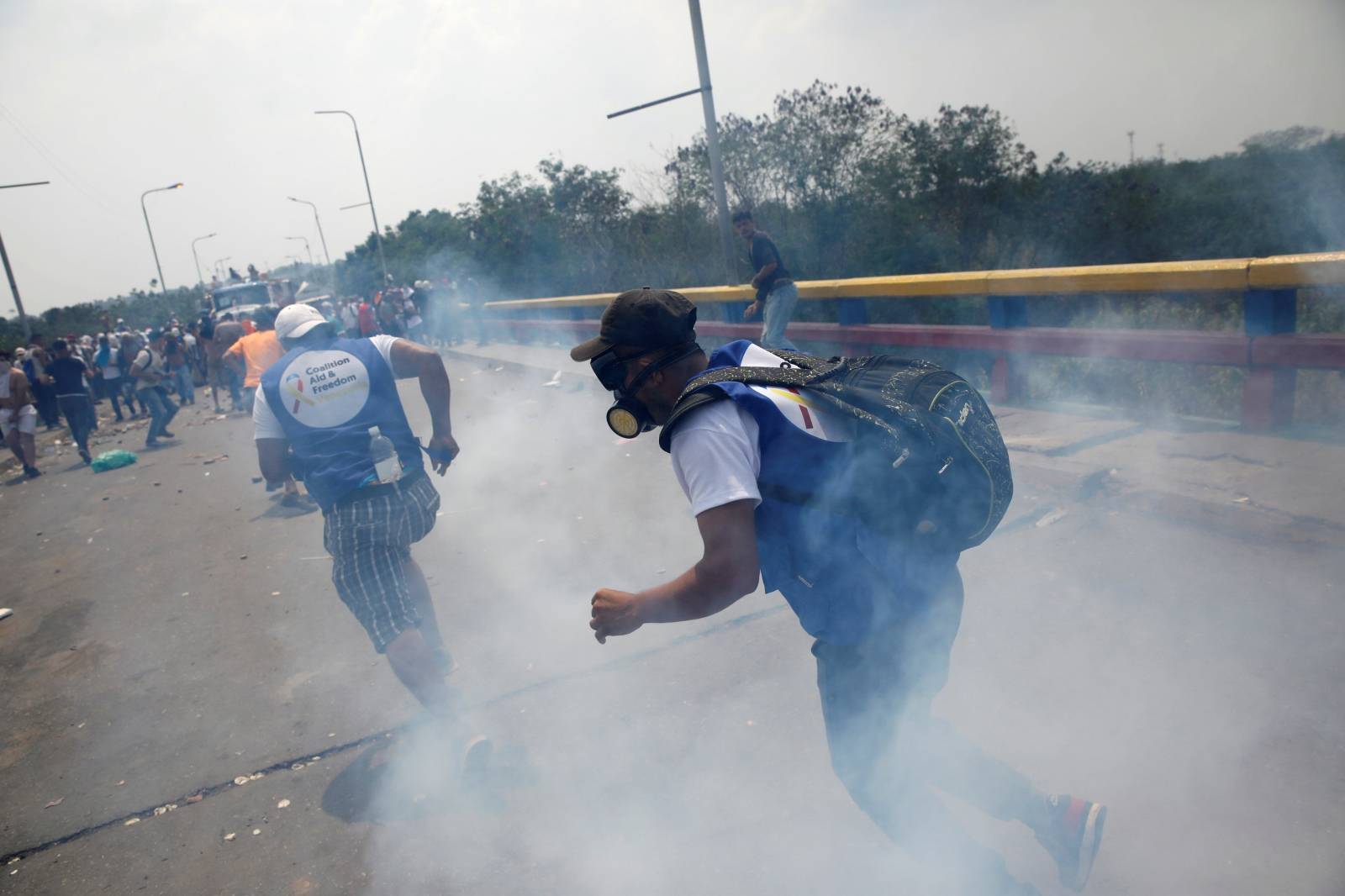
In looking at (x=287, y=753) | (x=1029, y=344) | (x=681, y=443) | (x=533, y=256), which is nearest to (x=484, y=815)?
(x=287, y=753)

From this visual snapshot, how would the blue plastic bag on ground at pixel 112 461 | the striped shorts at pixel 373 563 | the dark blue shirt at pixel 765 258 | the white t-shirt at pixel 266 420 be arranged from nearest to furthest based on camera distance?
A: the striped shorts at pixel 373 563
the white t-shirt at pixel 266 420
the dark blue shirt at pixel 765 258
the blue plastic bag on ground at pixel 112 461

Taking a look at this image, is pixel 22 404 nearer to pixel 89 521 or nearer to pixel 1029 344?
pixel 89 521

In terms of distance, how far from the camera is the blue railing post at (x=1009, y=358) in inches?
268

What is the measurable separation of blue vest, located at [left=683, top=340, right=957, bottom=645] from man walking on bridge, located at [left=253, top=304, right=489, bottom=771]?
1.76m

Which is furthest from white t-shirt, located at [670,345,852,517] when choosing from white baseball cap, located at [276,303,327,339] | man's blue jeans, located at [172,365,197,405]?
man's blue jeans, located at [172,365,197,405]

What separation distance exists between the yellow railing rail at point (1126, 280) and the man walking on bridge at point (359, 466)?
4.40 meters

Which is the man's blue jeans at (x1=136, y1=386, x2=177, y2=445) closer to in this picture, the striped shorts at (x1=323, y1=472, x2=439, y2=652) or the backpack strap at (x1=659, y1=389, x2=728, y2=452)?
the striped shorts at (x1=323, y1=472, x2=439, y2=652)

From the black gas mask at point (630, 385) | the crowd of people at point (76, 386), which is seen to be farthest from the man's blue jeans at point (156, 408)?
the black gas mask at point (630, 385)

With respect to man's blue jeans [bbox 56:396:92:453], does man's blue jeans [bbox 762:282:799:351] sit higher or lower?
higher

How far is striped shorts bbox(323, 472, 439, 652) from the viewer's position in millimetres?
3352

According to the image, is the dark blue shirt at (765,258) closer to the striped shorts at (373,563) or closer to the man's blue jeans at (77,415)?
the striped shorts at (373,563)

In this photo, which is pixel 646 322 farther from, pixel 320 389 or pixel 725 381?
pixel 320 389

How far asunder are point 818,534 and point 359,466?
208cm

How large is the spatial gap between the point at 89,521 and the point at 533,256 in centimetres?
1685
